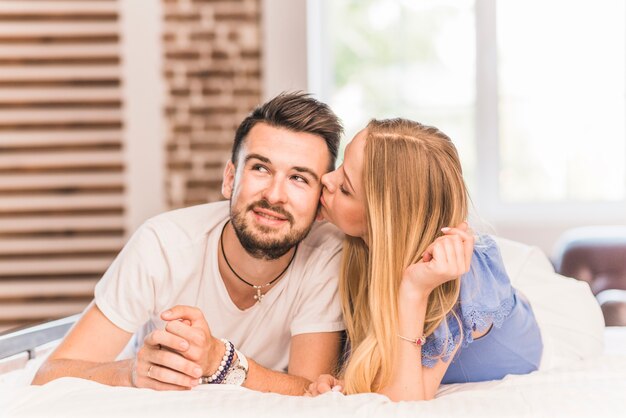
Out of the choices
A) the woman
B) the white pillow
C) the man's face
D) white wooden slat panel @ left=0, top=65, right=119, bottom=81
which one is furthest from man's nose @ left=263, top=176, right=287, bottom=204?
white wooden slat panel @ left=0, top=65, right=119, bottom=81

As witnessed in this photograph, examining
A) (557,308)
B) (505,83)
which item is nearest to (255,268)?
(557,308)

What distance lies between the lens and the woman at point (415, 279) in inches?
66.4

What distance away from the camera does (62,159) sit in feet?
13.3

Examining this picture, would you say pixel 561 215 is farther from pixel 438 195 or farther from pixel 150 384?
pixel 150 384

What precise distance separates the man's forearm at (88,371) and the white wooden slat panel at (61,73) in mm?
2428

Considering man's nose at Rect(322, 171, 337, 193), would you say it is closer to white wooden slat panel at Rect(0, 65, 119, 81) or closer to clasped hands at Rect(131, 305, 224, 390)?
clasped hands at Rect(131, 305, 224, 390)

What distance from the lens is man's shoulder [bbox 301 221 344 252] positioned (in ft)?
6.85

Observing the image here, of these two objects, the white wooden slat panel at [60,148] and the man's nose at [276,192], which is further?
the white wooden slat panel at [60,148]

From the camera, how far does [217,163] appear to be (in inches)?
160

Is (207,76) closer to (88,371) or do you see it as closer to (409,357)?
(88,371)

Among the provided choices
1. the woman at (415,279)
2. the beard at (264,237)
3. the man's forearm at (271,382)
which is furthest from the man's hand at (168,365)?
the beard at (264,237)

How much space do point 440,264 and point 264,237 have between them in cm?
50

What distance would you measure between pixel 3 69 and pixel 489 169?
2502mm

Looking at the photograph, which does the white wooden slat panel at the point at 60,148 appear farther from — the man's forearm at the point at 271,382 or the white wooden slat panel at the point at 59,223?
the man's forearm at the point at 271,382
